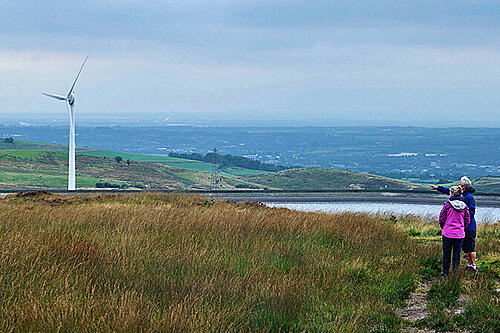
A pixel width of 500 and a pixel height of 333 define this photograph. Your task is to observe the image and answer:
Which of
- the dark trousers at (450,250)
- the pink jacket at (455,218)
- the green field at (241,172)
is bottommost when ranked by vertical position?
the green field at (241,172)

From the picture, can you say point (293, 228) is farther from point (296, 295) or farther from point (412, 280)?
point (296, 295)

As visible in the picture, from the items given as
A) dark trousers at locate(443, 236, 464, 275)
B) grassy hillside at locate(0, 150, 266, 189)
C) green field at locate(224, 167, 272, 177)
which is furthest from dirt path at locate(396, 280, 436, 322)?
green field at locate(224, 167, 272, 177)

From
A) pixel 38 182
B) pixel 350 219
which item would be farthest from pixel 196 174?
pixel 350 219

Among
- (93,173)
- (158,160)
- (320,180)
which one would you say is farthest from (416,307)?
(158,160)

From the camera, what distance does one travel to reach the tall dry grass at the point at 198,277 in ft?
16.4

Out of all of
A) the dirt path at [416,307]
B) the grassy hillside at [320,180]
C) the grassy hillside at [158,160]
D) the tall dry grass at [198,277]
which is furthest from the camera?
the grassy hillside at [158,160]

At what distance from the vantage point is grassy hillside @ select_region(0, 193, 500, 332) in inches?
197

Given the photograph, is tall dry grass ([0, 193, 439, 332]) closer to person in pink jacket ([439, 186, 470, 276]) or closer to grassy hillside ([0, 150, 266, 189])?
person in pink jacket ([439, 186, 470, 276])

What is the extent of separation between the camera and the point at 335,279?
24.3 feet

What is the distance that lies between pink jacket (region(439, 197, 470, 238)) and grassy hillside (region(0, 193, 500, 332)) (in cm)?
76

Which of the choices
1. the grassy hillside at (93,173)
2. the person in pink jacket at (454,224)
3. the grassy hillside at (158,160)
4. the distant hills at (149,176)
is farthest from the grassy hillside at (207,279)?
the grassy hillside at (158,160)

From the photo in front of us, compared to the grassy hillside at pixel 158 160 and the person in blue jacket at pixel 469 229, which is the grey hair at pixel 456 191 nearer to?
the person in blue jacket at pixel 469 229

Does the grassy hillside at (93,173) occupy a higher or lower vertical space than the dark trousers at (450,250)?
lower

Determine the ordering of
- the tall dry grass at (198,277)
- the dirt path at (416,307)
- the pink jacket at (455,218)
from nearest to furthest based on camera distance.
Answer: the tall dry grass at (198,277), the dirt path at (416,307), the pink jacket at (455,218)
